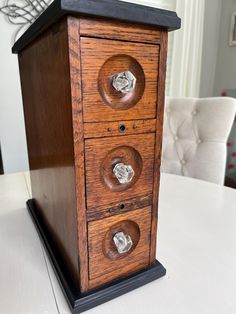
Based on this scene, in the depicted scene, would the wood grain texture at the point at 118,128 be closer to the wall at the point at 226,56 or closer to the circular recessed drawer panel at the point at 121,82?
the circular recessed drawer panel at the point at 121,82

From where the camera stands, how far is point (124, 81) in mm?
329

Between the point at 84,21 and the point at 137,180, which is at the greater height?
the point at 84,21

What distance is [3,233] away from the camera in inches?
23.7

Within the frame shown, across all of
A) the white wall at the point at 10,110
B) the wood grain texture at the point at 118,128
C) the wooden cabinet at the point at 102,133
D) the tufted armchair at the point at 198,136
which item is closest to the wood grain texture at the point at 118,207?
the wooden cabinet at the point at 102,133

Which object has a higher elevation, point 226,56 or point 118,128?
point 226,56

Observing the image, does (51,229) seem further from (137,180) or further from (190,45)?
(190,45)

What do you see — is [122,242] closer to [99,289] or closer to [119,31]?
[99,289]

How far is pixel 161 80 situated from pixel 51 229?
0.40 m

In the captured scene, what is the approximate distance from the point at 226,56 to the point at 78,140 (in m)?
2.20

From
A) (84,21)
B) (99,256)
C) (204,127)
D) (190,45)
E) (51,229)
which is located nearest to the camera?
(84,21)

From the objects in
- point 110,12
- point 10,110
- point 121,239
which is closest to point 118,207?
point 121,239

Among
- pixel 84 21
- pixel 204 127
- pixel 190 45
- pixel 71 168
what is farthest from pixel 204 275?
pixel 190 45

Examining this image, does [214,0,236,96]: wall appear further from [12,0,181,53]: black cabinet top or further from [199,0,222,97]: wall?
[12,0,181,53]: black cabinet top

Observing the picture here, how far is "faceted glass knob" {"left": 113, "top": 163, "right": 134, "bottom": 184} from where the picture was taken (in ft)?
1.21
